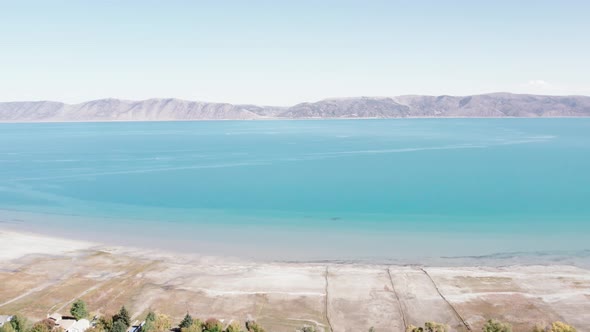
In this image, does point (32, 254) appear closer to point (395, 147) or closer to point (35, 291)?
point (35, 291)

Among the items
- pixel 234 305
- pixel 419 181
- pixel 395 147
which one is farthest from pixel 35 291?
pixel 395 147

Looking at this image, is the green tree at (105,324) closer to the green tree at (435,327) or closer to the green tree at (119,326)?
the green tree at (119,326)

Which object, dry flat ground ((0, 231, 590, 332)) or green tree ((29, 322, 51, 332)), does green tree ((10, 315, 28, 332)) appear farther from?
dry flat ground ((0, 231, 590, 332))

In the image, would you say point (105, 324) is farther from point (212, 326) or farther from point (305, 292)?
point (305, 292)

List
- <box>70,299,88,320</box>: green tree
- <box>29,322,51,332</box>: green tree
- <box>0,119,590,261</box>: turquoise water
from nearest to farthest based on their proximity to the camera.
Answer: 1. <box>29,322,51,332</box>: green tree
2. <box>70,299,88,320</box>: green tree
3. <box>0,119,590,261</box>: turquoise water

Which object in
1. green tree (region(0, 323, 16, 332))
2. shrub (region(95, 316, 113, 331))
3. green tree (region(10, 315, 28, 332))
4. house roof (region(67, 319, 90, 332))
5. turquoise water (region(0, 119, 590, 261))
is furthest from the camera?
turquoise water (region(0, 119, 590, 261))

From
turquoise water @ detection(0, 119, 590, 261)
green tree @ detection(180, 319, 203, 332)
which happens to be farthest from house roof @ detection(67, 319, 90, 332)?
turquoise water @ detection(0, 119, 590, 261)
